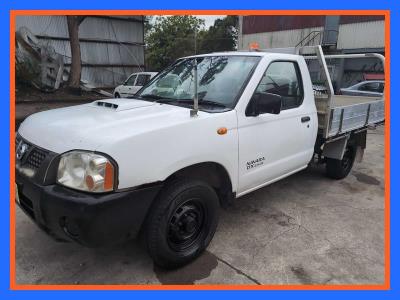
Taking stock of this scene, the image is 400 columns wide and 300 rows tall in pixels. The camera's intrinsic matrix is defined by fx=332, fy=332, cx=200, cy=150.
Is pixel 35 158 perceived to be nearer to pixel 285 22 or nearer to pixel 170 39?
pixel 285 22

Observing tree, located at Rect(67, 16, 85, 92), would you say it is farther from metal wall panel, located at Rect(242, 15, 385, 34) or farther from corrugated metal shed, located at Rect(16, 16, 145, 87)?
metal wall panel, located at Rect(242, 15, 385, 34)

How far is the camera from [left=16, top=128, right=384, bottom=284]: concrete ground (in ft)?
9.41

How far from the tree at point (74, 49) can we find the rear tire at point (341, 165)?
1364cm

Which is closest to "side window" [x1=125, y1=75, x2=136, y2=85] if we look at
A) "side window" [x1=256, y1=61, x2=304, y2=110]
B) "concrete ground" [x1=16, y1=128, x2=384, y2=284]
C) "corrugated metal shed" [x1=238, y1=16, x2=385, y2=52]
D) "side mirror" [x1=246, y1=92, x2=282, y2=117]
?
"concrete ground" [x1=16, y1=128, x2=384, y2=284]

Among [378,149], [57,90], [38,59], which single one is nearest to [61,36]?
[38,59]

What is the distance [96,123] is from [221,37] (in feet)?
126

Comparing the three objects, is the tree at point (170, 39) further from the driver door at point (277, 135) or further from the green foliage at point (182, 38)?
the driver door at point (277, 135)

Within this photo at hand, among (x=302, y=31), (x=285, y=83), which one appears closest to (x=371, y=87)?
(x=285, y=83)

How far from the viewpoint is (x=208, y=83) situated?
11.5 feet

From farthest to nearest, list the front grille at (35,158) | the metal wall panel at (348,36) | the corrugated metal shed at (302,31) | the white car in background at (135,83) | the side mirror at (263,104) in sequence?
the corrugated metal shed at (302,31) → the metal wall panel at (348,36) → the white car in background at (135,83) → the side mirror at (263,104) → the front grille at (35,158)

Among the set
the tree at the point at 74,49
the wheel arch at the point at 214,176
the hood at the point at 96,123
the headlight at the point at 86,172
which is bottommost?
the wheel arch at the point at 214,176

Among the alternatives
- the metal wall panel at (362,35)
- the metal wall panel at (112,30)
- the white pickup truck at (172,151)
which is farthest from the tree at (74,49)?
the metal wall panel at (362,35)

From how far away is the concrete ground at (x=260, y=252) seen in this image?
287cm

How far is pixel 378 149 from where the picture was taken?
767 centimetres
